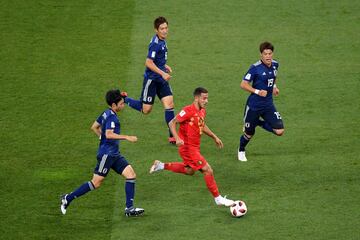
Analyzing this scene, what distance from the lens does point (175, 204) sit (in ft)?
45.0

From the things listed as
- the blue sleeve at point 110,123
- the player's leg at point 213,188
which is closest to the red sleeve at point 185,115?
the player's leg at point 213,188

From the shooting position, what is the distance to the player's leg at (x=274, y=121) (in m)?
15.0

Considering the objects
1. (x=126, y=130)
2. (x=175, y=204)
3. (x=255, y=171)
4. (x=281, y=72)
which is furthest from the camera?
(x=281, y=72)

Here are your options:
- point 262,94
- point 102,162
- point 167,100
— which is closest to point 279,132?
point 262,94

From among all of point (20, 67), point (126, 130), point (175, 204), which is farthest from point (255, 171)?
point (20, 67)

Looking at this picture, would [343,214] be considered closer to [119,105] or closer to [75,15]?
[119,105]

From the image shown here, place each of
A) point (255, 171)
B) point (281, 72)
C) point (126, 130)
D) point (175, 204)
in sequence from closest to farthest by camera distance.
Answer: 1. point (175, 204)
2. point (255, 171)
3. point (126, 130)
4. point (281, 72)

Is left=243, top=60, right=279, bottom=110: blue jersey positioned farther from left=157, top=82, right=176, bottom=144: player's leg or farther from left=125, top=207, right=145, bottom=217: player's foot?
left=125, top=207, right=145, bottom=217: player's foot

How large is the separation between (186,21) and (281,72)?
12.0 feet

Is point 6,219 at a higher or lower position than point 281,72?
lower

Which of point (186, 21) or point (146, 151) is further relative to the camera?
point (186, 21)

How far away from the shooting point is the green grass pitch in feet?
43.2

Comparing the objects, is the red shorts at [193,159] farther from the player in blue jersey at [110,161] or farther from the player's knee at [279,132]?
the player's knee at [279,132]

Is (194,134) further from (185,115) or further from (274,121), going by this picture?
(274,121)
